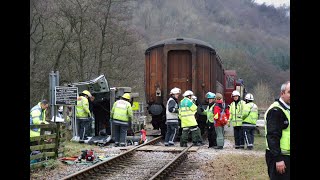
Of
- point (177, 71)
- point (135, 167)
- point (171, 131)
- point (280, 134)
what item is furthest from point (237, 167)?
point (177, 71)

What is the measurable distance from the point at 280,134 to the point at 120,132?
9229 mm

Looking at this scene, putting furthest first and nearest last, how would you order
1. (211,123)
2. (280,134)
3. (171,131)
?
1. (171,131)
2. (211,123)
3. (280,134)

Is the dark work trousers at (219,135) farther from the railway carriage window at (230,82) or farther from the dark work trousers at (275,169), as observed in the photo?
the railway carriage window at (230,82)

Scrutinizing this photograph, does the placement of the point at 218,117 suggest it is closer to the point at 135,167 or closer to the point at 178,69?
the point at 178,69

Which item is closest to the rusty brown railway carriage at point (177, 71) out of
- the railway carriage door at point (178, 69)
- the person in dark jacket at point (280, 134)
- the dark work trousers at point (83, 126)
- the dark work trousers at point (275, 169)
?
the railway carriage door at point (178, 69)

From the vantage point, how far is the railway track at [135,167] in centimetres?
905

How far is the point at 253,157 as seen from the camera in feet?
39.0

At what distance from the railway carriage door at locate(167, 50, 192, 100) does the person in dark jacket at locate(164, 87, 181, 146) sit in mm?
2025

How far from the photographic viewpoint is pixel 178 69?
16.3 meters
